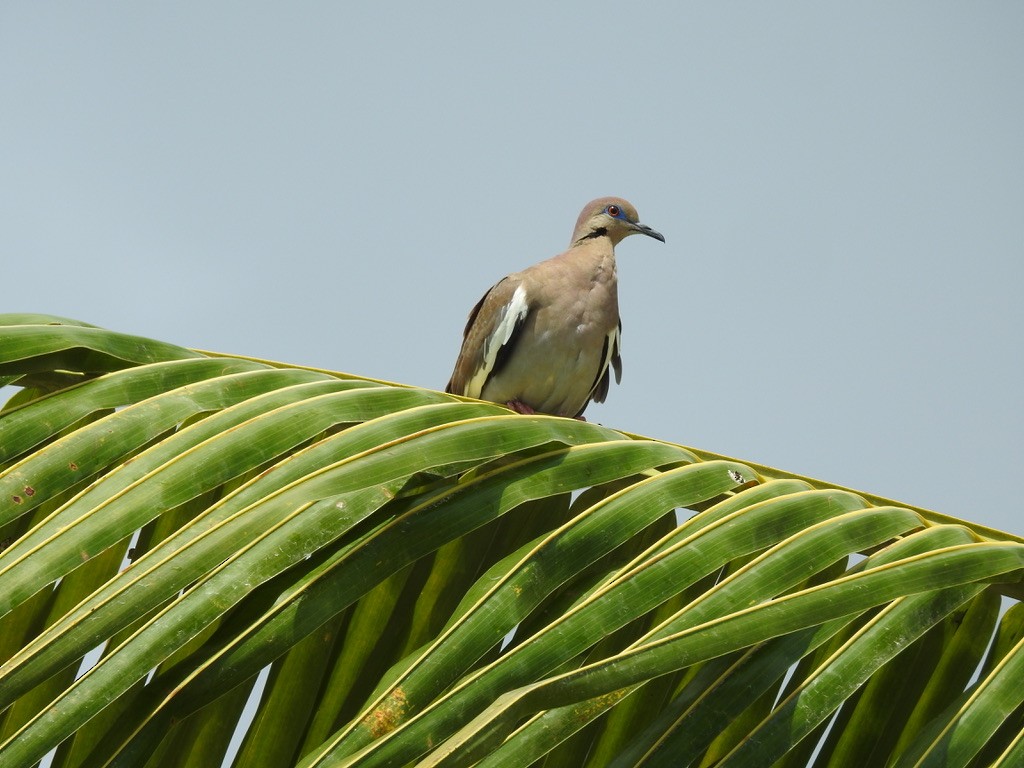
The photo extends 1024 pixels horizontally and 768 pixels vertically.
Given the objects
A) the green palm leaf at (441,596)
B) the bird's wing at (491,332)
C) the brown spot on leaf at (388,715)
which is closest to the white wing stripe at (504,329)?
the bird's wing at (491,332)

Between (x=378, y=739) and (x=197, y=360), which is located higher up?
(x=197, y=360)

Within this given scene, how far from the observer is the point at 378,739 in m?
1.64

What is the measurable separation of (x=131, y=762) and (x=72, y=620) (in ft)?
0.91

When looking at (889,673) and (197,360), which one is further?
(197,360)

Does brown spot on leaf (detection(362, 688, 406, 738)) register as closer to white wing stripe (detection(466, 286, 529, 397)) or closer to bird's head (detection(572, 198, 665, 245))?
white wing stripe (detection(466, 286, 529, 397))

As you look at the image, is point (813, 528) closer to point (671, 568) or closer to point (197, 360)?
point (671, 568)

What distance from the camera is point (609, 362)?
19.2 feet

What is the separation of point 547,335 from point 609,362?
1.76 feet

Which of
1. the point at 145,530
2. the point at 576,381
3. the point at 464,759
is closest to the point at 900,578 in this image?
the point at 464,759

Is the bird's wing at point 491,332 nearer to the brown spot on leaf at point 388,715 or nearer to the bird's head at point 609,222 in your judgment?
the bird's head at point 609,222

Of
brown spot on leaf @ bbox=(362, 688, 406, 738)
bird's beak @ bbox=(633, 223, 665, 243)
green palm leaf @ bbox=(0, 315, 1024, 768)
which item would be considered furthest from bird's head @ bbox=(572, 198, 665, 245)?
brown spot on leaf @ bbox=(362, 688, 406, 738)

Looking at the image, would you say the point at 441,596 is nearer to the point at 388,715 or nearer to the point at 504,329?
the point at 388,715

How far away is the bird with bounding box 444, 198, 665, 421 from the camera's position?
5.45 meters

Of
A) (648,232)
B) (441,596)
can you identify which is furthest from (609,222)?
(441,596)
